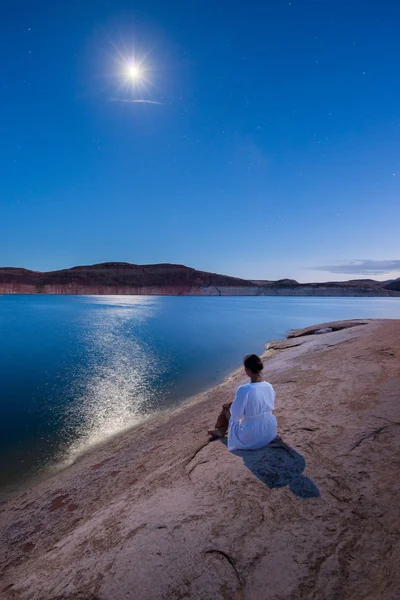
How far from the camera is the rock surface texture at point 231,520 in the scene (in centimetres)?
207

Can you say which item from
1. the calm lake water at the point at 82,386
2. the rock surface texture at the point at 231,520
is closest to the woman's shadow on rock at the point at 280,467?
the rock surface texture at the point at 231,520

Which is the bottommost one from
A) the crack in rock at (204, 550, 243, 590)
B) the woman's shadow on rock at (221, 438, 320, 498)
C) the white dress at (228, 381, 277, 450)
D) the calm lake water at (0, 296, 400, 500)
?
the calm lake water at (0, 296, 400, 500)

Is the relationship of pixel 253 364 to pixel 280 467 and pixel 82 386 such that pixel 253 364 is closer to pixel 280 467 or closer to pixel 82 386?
pixel 280 467

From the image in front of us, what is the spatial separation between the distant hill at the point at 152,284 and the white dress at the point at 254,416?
136337 mm

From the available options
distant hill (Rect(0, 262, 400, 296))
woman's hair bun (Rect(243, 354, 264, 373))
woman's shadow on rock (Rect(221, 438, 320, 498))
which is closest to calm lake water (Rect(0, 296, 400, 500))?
woman's shadow on rock (Rect(221, 438, 320, 498))

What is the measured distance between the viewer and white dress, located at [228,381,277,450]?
3.60 m

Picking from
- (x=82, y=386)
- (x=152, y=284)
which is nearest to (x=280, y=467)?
(x=82, y=386)

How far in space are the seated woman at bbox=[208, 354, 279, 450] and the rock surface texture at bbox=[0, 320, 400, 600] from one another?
129 millimetres

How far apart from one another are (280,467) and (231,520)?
0.89 m

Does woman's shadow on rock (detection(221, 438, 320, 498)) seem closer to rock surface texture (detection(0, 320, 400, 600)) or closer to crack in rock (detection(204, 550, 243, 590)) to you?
rock surface texture (detection(0, 320, 400, 600))

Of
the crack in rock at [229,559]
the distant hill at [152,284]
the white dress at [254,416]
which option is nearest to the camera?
the crack in rock at [229,559]

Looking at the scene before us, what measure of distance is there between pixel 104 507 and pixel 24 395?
23.9 feet

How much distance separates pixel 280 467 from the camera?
3.26 meters

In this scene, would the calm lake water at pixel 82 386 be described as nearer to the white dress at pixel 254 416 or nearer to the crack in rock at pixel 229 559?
the white dress at pixel 254 416
